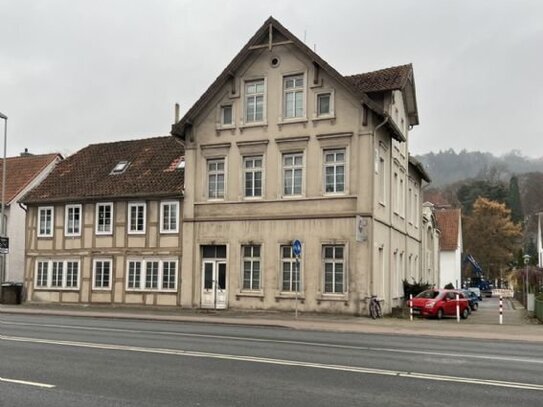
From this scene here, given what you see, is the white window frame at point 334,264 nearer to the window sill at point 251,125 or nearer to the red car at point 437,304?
the red car at point 437,304

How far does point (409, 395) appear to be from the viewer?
8.62 metres

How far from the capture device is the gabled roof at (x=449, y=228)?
6662 centimetres

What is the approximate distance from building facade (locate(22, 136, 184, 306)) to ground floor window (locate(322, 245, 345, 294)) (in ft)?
24.3

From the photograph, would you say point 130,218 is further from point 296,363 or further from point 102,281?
point 296,363

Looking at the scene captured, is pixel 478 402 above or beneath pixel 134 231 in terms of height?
beneath

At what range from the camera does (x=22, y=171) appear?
41531 millimetres

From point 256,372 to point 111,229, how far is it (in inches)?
918

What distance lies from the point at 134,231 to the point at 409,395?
24654mm

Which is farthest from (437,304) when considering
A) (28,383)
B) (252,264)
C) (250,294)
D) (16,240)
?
(16,240)

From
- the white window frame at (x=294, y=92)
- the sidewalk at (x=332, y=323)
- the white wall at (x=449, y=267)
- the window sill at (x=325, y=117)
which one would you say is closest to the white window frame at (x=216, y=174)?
the white window frame at (x=294, y=92)

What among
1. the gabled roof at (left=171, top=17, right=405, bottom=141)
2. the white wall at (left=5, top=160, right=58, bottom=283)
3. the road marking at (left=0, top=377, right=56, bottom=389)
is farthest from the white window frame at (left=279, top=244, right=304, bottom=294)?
the white wall at (left=5, top=160, right=58, bottom=283)

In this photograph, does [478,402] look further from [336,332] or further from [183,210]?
[183,210]

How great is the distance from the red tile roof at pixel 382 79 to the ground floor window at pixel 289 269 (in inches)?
306

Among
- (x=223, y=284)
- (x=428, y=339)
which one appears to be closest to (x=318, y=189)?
(x=223, y=284)
